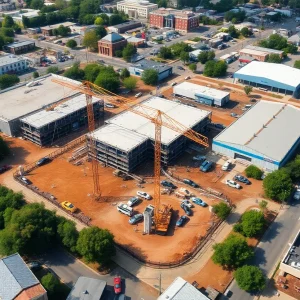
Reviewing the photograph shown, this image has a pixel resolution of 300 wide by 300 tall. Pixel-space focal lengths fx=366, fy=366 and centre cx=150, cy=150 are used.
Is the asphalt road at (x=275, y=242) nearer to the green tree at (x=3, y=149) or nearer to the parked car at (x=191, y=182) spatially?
the parked car at (x=191, y=182)

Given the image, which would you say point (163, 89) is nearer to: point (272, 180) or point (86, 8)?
point (272, 180)

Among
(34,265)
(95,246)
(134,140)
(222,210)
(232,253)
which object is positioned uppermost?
(134,140)

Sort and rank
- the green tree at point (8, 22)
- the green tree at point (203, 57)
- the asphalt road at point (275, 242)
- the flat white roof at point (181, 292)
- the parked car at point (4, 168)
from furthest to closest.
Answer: the green tree at point (8, 22) → the green tree at point (203, 57) → the parked car at point (4, 168) → the asphalt road at point (275, 242) → the flat white roof at point (181, 292)

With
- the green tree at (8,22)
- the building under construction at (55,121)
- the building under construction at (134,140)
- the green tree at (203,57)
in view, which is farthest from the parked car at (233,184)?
the green tree at (8,22)

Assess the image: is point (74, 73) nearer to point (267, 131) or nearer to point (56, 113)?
point (56, 113)

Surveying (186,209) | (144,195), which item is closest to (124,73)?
(144,195)

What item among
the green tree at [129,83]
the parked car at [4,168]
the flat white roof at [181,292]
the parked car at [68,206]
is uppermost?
the flat white roof at [181,292]
